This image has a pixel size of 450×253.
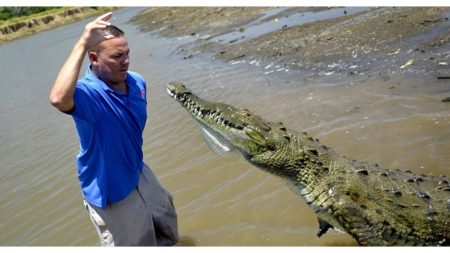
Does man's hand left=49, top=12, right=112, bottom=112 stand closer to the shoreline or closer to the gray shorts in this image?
the gray shorts

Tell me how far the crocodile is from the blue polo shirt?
2.50ft

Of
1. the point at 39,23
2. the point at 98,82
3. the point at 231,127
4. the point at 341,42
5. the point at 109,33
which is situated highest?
the point at 109,33

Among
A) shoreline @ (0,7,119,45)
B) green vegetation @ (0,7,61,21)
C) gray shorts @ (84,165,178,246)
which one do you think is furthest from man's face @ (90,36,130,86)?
green vegetation @ (0,7,61,21)

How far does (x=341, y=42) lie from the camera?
9.63m

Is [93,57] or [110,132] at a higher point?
[93,57]

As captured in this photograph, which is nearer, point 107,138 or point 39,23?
point 107,138

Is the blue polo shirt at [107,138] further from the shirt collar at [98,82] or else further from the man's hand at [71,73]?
the man's hand at [71,73]

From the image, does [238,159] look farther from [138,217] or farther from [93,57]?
[93,57]

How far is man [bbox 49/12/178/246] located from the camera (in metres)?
2.62

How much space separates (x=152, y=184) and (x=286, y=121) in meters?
3.20

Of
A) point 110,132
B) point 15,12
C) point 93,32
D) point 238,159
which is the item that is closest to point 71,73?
point 93,32

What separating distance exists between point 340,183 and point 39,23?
4575 centimetres

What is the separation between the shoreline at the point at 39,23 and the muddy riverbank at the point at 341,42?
31309 millimetres
